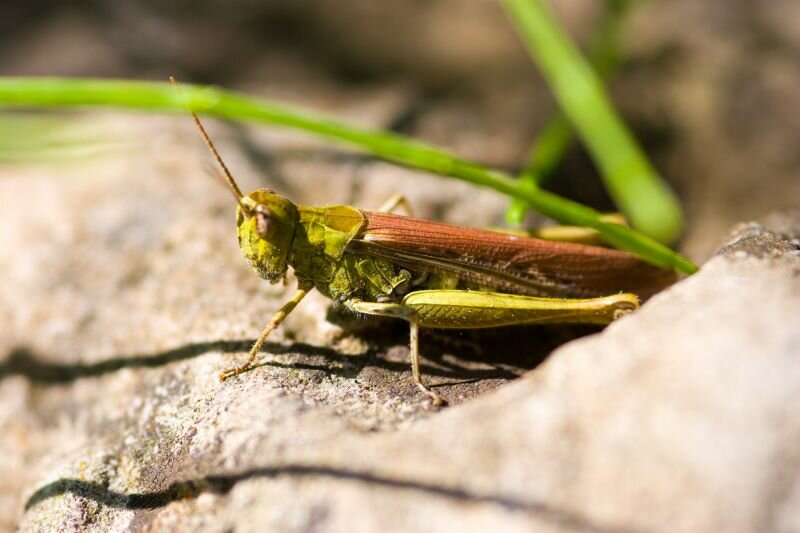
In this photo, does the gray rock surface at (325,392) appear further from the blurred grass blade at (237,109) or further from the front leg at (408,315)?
A: the blurred grass blade at (237,109)

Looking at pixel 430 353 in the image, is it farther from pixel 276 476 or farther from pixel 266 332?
pixel 276 476

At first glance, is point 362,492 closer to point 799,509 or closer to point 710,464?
point 710,464

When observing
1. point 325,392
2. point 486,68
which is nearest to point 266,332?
point 325,392

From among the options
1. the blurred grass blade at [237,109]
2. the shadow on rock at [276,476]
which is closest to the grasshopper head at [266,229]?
the blurred grass blade at [237,109]

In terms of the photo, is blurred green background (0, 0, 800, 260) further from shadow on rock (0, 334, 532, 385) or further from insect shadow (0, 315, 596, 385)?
insect shadow (0, 315, 596, 385)

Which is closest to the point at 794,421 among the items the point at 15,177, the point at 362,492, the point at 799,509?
the point at 799,509

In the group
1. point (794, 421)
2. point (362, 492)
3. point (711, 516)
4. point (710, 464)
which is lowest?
point (362, 492)

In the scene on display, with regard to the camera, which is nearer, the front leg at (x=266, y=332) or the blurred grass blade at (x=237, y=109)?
the blurred grass blade at (x=237, y=109)
